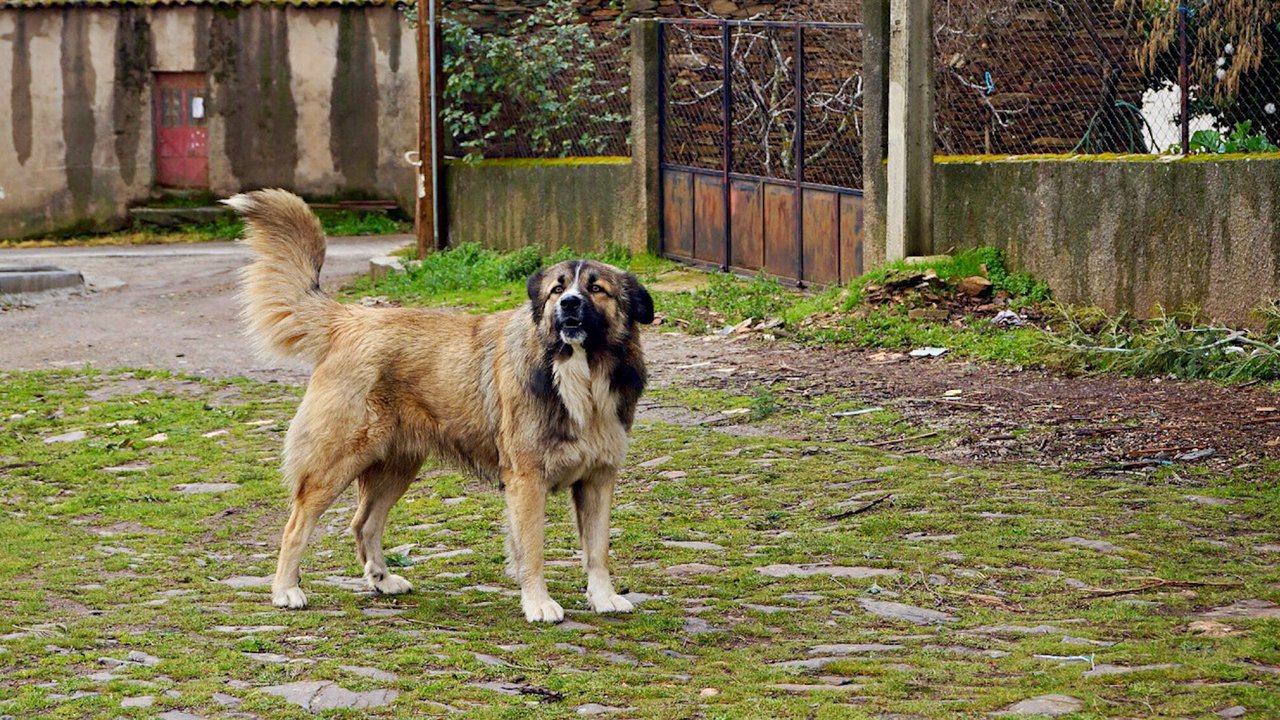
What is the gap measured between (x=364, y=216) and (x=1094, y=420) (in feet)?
62.4

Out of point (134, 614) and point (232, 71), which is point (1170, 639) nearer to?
point (134, 614)

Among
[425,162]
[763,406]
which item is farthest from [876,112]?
[425,162]

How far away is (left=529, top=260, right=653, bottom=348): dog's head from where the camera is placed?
6.05m

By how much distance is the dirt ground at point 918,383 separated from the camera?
8531 mm

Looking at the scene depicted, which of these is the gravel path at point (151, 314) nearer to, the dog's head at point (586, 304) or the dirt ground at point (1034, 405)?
the dirt ground at point (1034, 405)

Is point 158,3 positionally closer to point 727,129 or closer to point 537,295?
point 727,129

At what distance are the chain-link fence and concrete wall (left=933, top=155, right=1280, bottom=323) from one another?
19.9 inches

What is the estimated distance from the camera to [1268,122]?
37.3ft

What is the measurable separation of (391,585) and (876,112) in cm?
802

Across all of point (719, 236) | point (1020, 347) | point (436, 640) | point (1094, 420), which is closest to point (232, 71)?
point (719, 236)

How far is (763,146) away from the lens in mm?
15766

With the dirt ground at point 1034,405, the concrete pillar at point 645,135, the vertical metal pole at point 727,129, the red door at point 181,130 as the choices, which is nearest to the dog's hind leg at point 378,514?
the dirt ground at point 1034,405

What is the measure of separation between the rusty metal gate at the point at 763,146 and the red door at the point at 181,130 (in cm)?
1210

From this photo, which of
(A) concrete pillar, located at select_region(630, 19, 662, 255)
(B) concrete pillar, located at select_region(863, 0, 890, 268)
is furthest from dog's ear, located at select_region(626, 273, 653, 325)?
(A) concrete pillar, located at select_region(630, 19, 662, 255)
